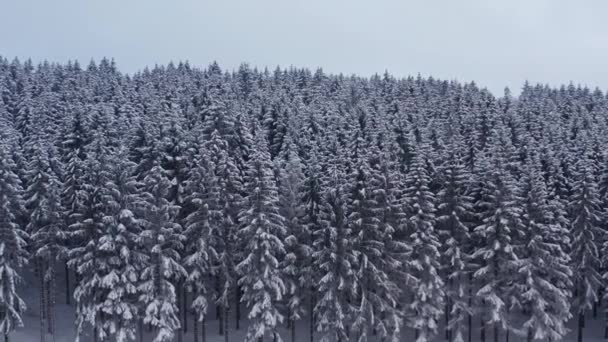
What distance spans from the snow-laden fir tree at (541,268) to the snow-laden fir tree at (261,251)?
19021 mm

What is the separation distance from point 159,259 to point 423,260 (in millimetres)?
20208

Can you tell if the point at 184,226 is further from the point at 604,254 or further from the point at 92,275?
the point at 604,254

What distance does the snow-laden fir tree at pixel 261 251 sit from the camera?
40719 millimetres

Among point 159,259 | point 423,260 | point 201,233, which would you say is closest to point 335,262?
point 423,260

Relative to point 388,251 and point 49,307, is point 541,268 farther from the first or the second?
point 49,307

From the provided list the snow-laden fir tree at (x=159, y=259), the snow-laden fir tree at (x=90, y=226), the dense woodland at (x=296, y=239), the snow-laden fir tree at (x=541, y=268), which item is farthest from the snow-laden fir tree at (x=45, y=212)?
the snow-laden fir tree at (x=541, y=268)

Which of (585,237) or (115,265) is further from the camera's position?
(585,237)

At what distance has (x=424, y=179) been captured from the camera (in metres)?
43.5

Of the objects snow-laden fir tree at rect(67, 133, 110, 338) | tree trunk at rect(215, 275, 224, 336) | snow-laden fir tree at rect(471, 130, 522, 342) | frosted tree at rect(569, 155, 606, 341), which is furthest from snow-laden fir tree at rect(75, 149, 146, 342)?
frosted tree at rect(569, 155, 606, 341)

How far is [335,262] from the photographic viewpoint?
A: 4216cm

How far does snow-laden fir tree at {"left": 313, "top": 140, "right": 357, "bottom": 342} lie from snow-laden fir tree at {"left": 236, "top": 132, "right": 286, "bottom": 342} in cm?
321

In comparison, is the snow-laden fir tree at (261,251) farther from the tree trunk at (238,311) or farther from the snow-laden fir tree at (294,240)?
the tree trunk at (238,311)

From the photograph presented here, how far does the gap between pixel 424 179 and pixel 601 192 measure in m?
18.6

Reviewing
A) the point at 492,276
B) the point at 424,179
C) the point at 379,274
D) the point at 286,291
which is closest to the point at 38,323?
the point at 286,291
